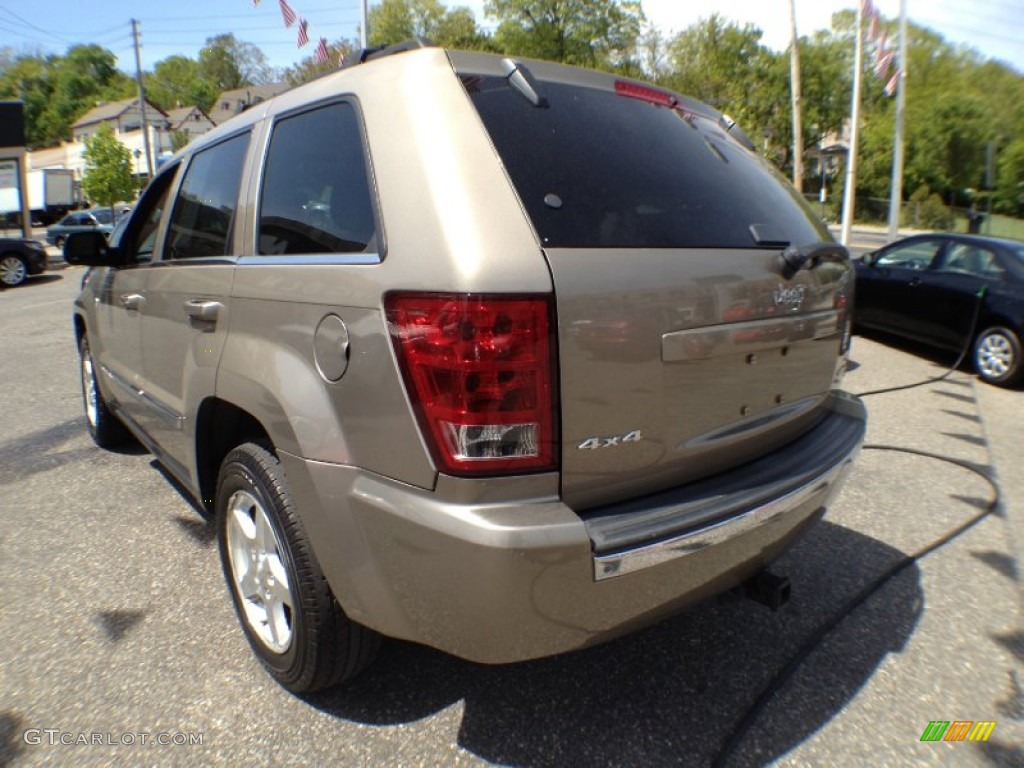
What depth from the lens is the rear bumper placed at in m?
1.65

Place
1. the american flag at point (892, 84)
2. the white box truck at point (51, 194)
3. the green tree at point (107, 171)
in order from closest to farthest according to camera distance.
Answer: the american flag at point (892, 84)
the green tree at point (107, 171)
the white box truck at point (51, 194)

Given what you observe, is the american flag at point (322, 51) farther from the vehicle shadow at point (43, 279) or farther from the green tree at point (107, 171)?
the green tree at point (107, 171)

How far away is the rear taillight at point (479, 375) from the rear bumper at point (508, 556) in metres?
0.08

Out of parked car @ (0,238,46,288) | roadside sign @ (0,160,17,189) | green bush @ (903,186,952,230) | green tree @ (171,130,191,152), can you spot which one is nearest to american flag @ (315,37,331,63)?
parked car @ (0,238,46,288)

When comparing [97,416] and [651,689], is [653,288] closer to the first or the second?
[651,689]

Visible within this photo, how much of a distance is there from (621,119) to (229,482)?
1.73 meters

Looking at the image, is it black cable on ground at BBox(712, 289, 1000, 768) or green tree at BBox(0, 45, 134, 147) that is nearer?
black cable on ground at BBox(712, 289, 1000, 768)

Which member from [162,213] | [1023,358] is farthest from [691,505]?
[1023,358]

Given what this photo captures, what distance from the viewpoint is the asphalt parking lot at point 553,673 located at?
217 centimetres

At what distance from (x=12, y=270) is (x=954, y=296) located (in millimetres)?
19236

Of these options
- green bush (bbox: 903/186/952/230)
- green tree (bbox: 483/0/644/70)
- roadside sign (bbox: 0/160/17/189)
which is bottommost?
green bush (bbox: 903/186/952/230)

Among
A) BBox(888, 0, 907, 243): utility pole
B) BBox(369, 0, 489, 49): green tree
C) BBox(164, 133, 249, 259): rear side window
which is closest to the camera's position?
BBox(164, 133, 249, 259): rear side window

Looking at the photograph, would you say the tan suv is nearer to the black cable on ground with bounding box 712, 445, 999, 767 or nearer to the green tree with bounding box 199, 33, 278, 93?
the black cable on ground with bounding box 712, 445, 999, 767

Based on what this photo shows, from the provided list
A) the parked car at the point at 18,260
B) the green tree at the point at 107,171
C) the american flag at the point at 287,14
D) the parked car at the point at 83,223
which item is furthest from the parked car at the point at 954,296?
the green tree at the point at 107,171
